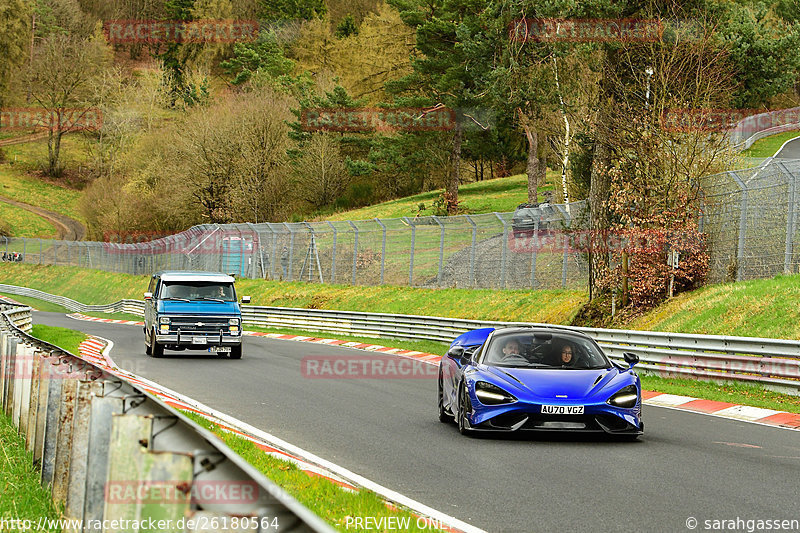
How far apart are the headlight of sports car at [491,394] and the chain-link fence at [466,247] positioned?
43.3 feet

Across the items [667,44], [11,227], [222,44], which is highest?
[222,44]

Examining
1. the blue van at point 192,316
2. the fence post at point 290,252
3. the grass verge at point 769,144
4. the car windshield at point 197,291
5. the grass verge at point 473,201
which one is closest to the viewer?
the blue van at point 192,316

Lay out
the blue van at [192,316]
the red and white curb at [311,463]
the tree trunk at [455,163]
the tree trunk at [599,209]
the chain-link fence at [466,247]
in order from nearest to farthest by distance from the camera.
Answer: the red and white curb at [311,463]
the chain-link fence at [466,247]
the blue van at [192,316]
the tree trunk at [599,209]
the tree trunk at [455,163]

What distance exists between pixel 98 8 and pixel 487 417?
151m

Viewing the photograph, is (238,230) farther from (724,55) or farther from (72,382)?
(72,382)

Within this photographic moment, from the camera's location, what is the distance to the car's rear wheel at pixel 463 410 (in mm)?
11656

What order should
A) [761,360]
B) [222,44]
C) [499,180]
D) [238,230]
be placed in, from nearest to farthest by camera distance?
[761,360] < [238,230] < [499,180] < [222,44]

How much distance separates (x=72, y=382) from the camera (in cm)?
620

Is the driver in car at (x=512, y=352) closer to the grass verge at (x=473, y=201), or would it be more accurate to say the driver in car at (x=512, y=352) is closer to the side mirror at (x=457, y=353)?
the side mirror at (x=457, y=353)

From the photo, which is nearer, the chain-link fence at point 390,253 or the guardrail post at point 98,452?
the guardrail post at point 98,452

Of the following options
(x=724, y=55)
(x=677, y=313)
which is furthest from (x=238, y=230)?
(x=677, y=313)

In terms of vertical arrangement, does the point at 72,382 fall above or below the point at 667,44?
below

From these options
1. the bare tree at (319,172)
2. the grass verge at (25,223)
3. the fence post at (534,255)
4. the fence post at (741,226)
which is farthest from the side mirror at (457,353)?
the grass verge at (25,223)

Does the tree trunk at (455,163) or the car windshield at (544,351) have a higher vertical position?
the tree trunk at (455,163)
